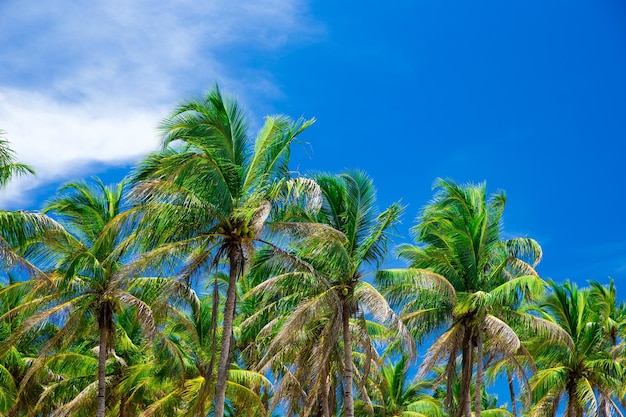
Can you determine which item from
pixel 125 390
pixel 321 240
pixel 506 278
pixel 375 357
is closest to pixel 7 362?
pixel 125 390

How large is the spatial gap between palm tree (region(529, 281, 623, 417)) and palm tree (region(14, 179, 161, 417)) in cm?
1466

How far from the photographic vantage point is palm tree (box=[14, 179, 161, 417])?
21656 mm

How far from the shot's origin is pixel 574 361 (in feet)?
93.4

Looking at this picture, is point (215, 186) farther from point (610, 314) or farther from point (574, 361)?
point (610, 314)

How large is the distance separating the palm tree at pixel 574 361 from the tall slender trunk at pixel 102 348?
1459 cm

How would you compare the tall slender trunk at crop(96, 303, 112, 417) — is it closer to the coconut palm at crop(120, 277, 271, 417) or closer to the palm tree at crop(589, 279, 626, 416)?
the coconut palm at crop(120, 277, 271, 417)

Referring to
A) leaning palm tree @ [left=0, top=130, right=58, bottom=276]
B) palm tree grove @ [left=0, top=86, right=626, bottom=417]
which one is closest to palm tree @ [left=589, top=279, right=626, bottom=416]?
palm tree grove @ [left=0, top=86, right=626, bottom=417]

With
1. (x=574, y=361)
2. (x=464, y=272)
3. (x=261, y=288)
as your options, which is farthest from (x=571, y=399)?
(x=261, y=288)

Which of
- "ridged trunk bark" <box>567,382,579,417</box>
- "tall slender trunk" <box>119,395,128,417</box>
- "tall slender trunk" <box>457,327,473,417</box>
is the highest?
"ridged trunk bark" <box>567,382,579,417</box>

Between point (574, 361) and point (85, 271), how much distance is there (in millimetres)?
17341

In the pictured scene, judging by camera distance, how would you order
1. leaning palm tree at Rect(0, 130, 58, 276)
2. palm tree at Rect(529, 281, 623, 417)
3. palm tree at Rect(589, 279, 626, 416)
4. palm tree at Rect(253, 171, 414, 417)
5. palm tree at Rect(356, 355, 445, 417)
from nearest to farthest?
leaning palm tree at Rect(0, 130, 58, 276), palm tree at Rect(253, 171, 414, 417), palm tree at Rect(529, 281, 623, 417), palm tree at Rect(589, 279, 626, 416), palm tree at Rect(356, 355, 445, 417)

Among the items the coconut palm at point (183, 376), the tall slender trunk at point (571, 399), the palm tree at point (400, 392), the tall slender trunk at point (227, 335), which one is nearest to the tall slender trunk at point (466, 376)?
the tall slender trunk at point (571, 399)

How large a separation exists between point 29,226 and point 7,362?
547 inches

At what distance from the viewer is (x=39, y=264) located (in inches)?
881
